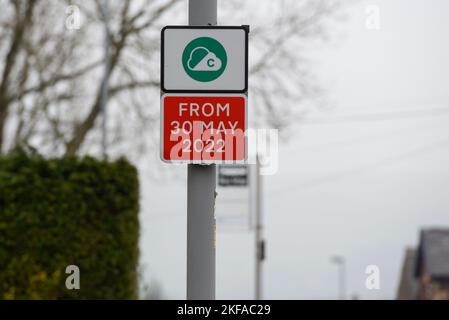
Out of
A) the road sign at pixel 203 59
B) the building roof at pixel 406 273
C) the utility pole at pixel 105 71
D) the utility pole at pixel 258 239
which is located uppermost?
the utility pole at pixel 105 71

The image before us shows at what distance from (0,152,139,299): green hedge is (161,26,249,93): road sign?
6361 mm

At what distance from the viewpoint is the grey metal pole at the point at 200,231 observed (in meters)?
5.12

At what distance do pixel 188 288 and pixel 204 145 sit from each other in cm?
82

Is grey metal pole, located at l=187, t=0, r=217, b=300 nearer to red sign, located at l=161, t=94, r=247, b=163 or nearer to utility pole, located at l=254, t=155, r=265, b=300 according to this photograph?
red sign, located at l=161, t=94, r=247, b=163

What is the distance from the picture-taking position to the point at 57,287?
11125 millimetres

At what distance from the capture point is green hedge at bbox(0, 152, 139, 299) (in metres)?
11.1

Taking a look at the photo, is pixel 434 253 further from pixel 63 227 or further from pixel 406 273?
pixel 63 227

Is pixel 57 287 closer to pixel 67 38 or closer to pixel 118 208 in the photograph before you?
pixel 118 208

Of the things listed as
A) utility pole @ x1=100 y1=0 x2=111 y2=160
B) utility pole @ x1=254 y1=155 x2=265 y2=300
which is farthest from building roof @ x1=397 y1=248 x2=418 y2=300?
utility pole @ x1=254 y1=155 x2=265 y2=300

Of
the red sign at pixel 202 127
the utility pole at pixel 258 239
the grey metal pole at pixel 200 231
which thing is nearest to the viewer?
the red sign at pixel 202 127

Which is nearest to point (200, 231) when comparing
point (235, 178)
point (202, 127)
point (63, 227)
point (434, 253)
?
point (202, 127)

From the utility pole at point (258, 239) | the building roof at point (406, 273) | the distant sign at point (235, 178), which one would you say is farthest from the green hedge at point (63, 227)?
the building roof at point (406, 273)

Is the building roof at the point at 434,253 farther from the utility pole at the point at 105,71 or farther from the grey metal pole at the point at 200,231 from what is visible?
the grey metal pole at the point at 200,231

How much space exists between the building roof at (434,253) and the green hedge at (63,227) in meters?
32.3
